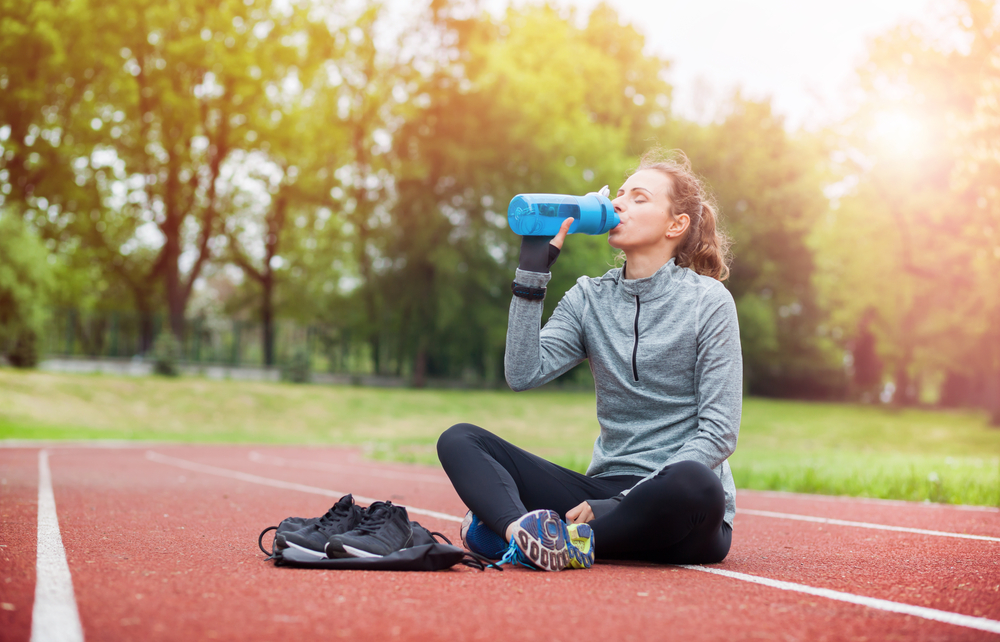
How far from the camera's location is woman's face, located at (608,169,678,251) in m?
3.99

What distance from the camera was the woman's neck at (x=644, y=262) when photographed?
4039mm

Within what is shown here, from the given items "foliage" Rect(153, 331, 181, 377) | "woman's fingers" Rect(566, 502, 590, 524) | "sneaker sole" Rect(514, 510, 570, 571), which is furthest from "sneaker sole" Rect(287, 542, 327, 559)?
"foliage" Rect(153, 331, 181, 377)

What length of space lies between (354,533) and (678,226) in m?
2.01

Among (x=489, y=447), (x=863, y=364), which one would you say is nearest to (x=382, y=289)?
(x=863, y=364)

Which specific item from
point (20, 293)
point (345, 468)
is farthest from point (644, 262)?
point (20, 293)

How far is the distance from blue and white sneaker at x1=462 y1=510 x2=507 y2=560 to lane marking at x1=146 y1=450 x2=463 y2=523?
6.08ft

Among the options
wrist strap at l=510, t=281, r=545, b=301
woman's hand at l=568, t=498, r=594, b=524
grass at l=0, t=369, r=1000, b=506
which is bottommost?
grass at l=0, t=369, r=1000, b=506

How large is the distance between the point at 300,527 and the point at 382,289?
28687mm

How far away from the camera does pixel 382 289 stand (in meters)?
32.0

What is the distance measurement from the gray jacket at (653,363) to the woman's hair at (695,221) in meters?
0.15

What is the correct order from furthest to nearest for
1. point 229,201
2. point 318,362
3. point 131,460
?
point 229,201, point 318,362, point 131,460

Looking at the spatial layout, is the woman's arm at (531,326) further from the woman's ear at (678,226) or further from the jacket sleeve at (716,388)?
the jacket sleeve at (716,388)

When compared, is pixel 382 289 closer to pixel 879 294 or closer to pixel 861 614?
pixel 879 294

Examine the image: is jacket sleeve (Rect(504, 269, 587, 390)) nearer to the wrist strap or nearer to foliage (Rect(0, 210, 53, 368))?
the wrist strap
